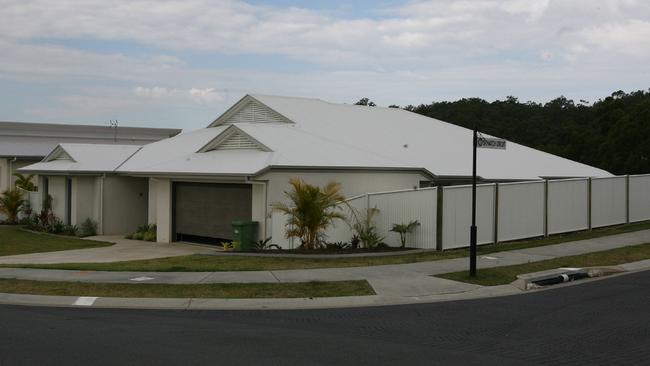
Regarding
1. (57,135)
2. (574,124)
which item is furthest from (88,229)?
(574,124)

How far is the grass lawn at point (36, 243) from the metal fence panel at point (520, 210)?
1543 cm

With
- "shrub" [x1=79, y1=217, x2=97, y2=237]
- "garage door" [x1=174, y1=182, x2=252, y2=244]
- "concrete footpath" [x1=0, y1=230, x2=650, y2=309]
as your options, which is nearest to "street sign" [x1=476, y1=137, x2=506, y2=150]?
"concrete footpath" [x1=0, y1=230, x2=650, y2=309]

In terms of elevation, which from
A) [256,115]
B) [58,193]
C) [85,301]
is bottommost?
[85,301]

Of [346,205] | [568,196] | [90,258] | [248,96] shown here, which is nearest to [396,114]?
[248,96]

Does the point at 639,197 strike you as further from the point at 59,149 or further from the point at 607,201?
the point at 59,149

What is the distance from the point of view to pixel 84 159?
32.6 meters

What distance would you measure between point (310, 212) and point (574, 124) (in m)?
60.0

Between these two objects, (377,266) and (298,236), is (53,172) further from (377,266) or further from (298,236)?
(377,266)

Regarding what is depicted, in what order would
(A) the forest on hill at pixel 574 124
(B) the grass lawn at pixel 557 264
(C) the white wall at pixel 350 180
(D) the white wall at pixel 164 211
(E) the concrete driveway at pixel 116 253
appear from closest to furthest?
(B) the grass lawn at pixel 557 264
(E) the concrete driveway at pixel 116 253
(C) the white wall at pixel 350 180
(D) the white wall at pixel 164 211
(A) the forest on hill at pixel 574 124

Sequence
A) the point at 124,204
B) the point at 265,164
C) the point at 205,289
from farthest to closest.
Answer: the point at 124,204, the point at 265,164, the point at 205,289

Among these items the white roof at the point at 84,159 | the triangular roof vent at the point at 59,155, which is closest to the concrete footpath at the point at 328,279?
the white roof at the point at 84,159

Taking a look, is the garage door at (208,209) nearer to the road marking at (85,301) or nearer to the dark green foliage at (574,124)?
the road marking at (85,301)

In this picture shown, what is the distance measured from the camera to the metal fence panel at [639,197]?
92.3 ft

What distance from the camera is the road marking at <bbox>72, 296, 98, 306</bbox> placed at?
1288 cm
